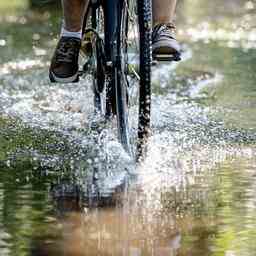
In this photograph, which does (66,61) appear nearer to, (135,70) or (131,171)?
(135,70)

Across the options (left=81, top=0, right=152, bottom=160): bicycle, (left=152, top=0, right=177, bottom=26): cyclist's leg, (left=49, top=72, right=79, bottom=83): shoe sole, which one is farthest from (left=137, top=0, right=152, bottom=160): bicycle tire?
(left=49, top=72, right=79, bottom=83): shoe sole

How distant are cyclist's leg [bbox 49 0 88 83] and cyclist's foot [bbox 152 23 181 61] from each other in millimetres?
424

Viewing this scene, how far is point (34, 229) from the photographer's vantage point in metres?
4.27

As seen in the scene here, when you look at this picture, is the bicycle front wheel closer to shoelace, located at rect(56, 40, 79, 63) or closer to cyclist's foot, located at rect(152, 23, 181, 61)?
cyclist's foot, located at rect(152, 23, 181, 61)

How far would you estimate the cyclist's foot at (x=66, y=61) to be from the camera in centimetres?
606

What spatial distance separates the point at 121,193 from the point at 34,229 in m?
0.73

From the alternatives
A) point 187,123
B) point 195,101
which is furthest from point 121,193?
point 195,101

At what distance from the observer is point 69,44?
6.07 meters

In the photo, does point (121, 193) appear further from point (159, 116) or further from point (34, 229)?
point (159, 116)

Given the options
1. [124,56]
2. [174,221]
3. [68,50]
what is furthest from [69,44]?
[174,221]

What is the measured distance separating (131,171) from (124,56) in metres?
0.70

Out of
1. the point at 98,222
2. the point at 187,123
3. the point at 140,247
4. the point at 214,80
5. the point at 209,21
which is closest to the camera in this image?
the point at 140,247

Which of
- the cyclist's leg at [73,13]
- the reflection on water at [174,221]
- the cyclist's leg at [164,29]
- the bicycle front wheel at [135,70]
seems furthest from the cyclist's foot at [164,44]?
the reflection on water at [174,221]

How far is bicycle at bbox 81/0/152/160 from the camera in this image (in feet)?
17.3
